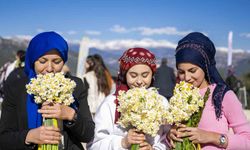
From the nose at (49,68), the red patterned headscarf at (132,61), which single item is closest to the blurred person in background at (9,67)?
the red patterned headscarf at (132,61)

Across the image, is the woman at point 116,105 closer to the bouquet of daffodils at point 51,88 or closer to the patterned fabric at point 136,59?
the patterned fabric at point 136,59

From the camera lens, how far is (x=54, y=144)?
9.53 feet

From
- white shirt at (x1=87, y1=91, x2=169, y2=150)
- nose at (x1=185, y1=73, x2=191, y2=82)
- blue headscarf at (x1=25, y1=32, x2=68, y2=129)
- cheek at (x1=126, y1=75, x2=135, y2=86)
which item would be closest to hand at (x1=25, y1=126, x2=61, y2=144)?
blue headscarf at (x1=25, y1=32, x2=68, y2=129)

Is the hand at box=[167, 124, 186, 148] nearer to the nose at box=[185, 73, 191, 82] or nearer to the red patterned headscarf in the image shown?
the nose at box=[185, 73, 191, 82]

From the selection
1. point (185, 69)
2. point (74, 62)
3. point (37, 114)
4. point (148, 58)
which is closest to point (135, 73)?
point (148, 58)

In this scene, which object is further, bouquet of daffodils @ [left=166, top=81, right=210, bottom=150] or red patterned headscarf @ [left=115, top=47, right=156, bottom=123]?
red patterned headscarf @ [left=115, top=47, right=156, bottom=123]

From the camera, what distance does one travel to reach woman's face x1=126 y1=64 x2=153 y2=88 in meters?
3.58

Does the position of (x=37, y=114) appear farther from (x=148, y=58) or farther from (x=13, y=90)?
(x=148, y=58)

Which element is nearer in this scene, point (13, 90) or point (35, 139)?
point (35, 139)

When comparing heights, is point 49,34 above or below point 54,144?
above

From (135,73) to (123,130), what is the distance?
0.47 metres

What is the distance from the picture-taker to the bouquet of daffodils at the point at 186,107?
9.77 ft

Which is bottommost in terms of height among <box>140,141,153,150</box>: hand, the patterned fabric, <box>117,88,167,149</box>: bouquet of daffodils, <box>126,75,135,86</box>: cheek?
<box>140,141,153,150</box>: hand

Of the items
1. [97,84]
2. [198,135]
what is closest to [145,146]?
[198,135]
